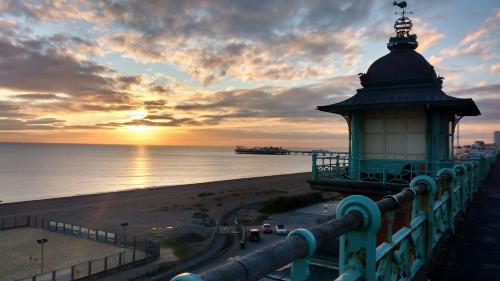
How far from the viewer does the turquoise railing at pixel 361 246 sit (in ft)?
6.27

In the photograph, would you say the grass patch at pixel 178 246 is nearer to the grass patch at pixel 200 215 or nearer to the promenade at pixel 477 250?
the grass patch at pixel 200 215

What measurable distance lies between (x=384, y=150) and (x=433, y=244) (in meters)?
11.9

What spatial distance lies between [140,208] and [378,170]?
42.5 meters

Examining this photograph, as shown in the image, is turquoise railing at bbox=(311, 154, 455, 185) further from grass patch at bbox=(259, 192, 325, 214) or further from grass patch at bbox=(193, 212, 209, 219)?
grass patch at bbox=(259, 192, 325, 214)

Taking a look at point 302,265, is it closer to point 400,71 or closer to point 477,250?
point 477,250

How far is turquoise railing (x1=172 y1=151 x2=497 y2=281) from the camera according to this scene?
191cm

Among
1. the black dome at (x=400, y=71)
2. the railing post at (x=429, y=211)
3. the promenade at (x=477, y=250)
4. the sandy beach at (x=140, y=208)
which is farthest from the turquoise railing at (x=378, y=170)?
the sandy beach at (x=140, y=208)

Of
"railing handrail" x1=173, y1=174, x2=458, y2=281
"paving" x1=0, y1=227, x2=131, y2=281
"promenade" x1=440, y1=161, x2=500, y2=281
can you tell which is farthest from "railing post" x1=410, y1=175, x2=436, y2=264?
"paving" x1=0, y1=227, x2=131, y2=281

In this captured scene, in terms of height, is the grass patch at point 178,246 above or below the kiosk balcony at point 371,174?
below

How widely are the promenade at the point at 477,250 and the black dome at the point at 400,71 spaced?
28.9 ft

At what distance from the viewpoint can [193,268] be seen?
25.9 m

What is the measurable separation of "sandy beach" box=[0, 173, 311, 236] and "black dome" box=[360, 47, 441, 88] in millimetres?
26554

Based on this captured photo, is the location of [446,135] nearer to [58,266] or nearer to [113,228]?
[58,266]

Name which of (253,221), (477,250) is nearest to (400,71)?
(477,250)
